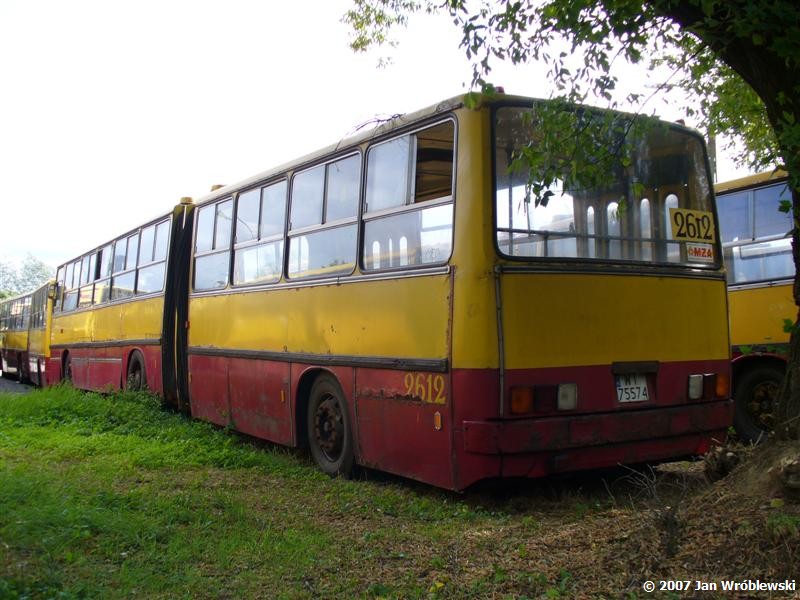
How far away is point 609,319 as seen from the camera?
5.76 metres

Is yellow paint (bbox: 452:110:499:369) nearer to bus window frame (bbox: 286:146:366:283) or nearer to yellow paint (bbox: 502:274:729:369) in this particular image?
yellow paint (bbox: 502:274:729:369)

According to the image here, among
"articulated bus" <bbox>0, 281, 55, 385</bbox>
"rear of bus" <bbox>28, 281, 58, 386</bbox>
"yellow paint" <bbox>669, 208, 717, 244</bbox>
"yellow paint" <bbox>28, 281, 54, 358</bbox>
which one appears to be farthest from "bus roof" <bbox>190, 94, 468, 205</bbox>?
"articulated bus" <bbox>0, 281, 55, 385</bbox>

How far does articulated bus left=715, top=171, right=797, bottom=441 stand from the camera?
815 cm

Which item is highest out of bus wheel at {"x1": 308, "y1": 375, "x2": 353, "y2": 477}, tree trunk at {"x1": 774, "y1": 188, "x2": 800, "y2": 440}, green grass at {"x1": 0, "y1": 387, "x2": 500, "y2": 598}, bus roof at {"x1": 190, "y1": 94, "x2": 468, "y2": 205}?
bus roof at {"x1": 190, "y1": 94, "x2": 468, "y2": 205}

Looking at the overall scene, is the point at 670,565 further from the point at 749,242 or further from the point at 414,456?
the point at 749,242

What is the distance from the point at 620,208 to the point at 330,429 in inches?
128

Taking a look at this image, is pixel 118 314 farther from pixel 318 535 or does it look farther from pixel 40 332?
pixel 318 535

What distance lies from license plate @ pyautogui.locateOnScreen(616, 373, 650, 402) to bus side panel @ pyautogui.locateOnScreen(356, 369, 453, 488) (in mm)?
1253

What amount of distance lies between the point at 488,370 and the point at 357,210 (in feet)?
6.79

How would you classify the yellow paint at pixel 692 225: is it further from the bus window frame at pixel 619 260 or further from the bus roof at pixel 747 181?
the bus roof at pixel 747 181

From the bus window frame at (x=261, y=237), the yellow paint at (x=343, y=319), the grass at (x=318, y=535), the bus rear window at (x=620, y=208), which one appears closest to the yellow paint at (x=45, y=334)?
the yellow paint at (x=343, y=319)

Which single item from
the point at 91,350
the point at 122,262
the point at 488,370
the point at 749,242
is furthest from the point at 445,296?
the point at 91,350

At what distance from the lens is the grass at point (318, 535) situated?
3.87 m

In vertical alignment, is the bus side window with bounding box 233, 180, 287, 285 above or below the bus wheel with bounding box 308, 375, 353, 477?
above
